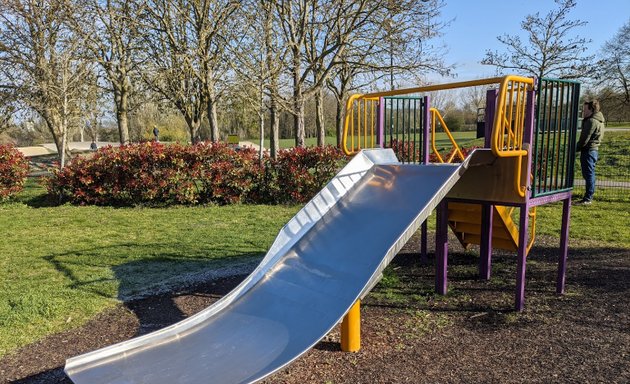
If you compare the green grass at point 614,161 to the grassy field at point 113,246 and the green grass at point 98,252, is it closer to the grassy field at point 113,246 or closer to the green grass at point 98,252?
the grassy field at point 113,246

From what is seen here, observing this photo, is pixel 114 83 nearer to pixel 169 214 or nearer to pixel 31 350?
pixel 169 214

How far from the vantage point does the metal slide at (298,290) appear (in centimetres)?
292

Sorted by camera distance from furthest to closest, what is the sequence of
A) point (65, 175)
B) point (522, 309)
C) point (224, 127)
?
point (224, 127) → point (65, 175) → point (522, 309)

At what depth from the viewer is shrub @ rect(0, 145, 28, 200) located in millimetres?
11711

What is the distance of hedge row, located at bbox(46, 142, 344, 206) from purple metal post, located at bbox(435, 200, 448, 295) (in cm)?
634

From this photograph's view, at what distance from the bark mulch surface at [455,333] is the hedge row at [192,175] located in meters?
5.68

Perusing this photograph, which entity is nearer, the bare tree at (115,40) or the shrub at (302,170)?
the shrub at (302,170)

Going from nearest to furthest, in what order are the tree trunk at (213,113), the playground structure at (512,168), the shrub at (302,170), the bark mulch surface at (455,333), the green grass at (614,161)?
the bark mulch surface at (455,333)
the playground structure at (512,168)
the shrub at (302,170)
the green grass at (614,161)
the tree trunk at (213,113)

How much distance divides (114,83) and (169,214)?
10910mm

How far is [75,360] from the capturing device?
113 inches

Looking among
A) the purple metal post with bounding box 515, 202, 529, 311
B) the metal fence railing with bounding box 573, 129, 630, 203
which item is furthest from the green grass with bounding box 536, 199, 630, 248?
the purple metal post with bounding box 515, 202, 529, 311

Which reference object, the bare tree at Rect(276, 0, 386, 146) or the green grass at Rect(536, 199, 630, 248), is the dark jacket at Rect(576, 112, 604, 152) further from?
the bare tree at Rect(276, 0, 386, 146)

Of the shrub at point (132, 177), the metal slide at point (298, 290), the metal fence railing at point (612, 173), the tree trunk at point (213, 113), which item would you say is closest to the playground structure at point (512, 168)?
the metal slide at point (298, 290)

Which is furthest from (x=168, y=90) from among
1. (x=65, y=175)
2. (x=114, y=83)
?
(x=65, y=175)
